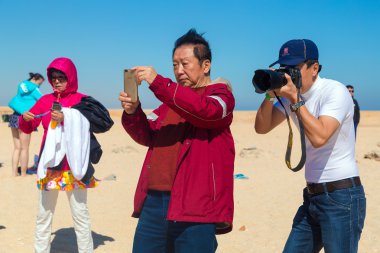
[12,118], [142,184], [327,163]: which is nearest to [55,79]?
[142,184]

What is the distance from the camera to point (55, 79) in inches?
165

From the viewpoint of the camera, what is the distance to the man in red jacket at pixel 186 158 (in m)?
2.46

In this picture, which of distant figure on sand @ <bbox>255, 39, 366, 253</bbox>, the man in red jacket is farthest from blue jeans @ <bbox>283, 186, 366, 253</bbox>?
the man in red jacket

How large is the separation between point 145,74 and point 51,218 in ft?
7.11

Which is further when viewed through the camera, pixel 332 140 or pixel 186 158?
pixel 332 140

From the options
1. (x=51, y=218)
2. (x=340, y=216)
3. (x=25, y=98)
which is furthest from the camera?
(x=25, y=98)

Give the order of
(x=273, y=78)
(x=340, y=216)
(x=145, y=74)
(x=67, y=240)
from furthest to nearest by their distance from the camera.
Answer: (x=67, y=240), (x=340, y=216), (x=273, y=78), (x=145, y=74)

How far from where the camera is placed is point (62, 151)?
405 cm

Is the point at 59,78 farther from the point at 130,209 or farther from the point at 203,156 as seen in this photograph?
the point at 130,209

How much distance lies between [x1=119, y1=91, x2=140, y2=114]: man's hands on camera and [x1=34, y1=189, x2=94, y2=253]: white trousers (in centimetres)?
157

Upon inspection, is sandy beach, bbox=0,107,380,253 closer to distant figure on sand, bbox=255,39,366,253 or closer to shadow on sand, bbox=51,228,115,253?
shadow on sand, bbox=51,228,115,253

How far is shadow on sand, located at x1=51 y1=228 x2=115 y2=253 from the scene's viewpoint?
15.9 feet

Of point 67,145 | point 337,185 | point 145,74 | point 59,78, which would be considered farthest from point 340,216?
point 59,78

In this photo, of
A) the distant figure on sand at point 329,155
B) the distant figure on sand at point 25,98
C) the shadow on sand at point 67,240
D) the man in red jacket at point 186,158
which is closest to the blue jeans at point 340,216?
the distant figure on sand at point 329,155
